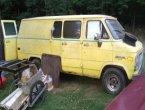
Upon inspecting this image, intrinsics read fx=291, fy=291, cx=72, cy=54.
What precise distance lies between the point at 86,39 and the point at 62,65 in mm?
1253

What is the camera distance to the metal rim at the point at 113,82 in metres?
8.40

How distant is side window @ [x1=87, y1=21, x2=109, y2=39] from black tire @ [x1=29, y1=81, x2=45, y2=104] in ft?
6.97

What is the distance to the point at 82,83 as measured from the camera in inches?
388

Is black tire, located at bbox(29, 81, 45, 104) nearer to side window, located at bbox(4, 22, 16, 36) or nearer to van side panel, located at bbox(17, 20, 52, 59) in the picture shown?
van side panel, located at bbox(17, 20, 52, 59)

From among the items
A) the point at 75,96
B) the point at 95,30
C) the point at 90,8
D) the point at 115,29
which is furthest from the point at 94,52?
the point at 90,8

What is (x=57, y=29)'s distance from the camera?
31.7ft

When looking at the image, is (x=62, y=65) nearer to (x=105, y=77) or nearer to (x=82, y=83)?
(x=82, y=83)

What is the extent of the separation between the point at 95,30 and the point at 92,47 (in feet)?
1.72

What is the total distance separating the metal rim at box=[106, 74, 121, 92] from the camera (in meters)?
8.40

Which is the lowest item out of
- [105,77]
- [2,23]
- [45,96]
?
[45,96]

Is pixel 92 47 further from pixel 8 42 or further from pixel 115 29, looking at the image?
pixel 8 42

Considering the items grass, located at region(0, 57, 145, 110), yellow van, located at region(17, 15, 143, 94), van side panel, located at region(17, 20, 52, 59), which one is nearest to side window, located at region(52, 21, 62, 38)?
yellow van, located at region(17, 15, 143, 94)

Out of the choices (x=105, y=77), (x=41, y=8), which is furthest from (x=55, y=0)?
(x=105, y=77)

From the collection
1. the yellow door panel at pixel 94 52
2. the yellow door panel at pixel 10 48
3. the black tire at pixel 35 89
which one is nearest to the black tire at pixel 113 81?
the yellow door panel at pixel 94 52
